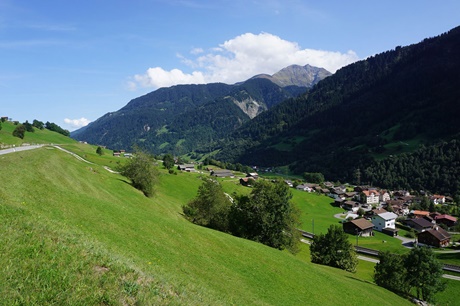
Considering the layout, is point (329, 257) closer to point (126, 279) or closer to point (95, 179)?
point (95, 179)

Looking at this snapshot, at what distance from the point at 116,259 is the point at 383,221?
6134 inches

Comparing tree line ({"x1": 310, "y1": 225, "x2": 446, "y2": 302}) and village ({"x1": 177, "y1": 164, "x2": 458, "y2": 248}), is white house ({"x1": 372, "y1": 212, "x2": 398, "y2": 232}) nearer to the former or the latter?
village ({"x1": 177, "y1": 164, "x2": 458, "y2": 248})

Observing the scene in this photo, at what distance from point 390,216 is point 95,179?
145090 millimetres

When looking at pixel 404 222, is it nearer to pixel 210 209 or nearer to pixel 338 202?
pixel 338 202

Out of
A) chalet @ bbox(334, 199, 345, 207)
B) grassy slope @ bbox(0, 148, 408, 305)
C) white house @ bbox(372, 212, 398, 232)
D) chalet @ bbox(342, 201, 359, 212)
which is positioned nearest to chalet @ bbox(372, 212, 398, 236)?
white house @ bbox(372, 212, 398, 232)

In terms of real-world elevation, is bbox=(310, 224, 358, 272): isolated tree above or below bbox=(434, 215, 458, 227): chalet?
above

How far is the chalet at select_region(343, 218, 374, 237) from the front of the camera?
13100 cm

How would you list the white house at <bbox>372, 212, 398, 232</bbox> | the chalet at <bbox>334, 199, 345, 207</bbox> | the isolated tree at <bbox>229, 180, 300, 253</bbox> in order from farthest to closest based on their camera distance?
the chalet at <bbox>334, 199, 345, 207</bbox>, the white house at <bbox>372, 212, 398, 232</bbox>, the isolated tree at <bbox>229, 180, 300, 253</bbox>

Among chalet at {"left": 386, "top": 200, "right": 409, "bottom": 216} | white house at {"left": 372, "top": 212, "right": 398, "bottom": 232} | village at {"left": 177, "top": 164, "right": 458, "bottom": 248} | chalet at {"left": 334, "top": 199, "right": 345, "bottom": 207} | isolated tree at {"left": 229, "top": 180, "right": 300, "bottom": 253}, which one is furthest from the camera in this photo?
chalet at {"left": 334, "top": 199, "right": 345, "bottom": 207}

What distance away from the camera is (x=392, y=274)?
55.5m

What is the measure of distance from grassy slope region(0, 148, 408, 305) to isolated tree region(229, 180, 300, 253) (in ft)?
50.0

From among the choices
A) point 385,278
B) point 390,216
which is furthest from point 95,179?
point 390,216

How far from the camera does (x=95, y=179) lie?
5178 cm

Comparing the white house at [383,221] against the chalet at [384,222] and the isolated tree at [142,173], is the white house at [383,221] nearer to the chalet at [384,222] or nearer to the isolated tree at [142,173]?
the chalet at [384,222]
